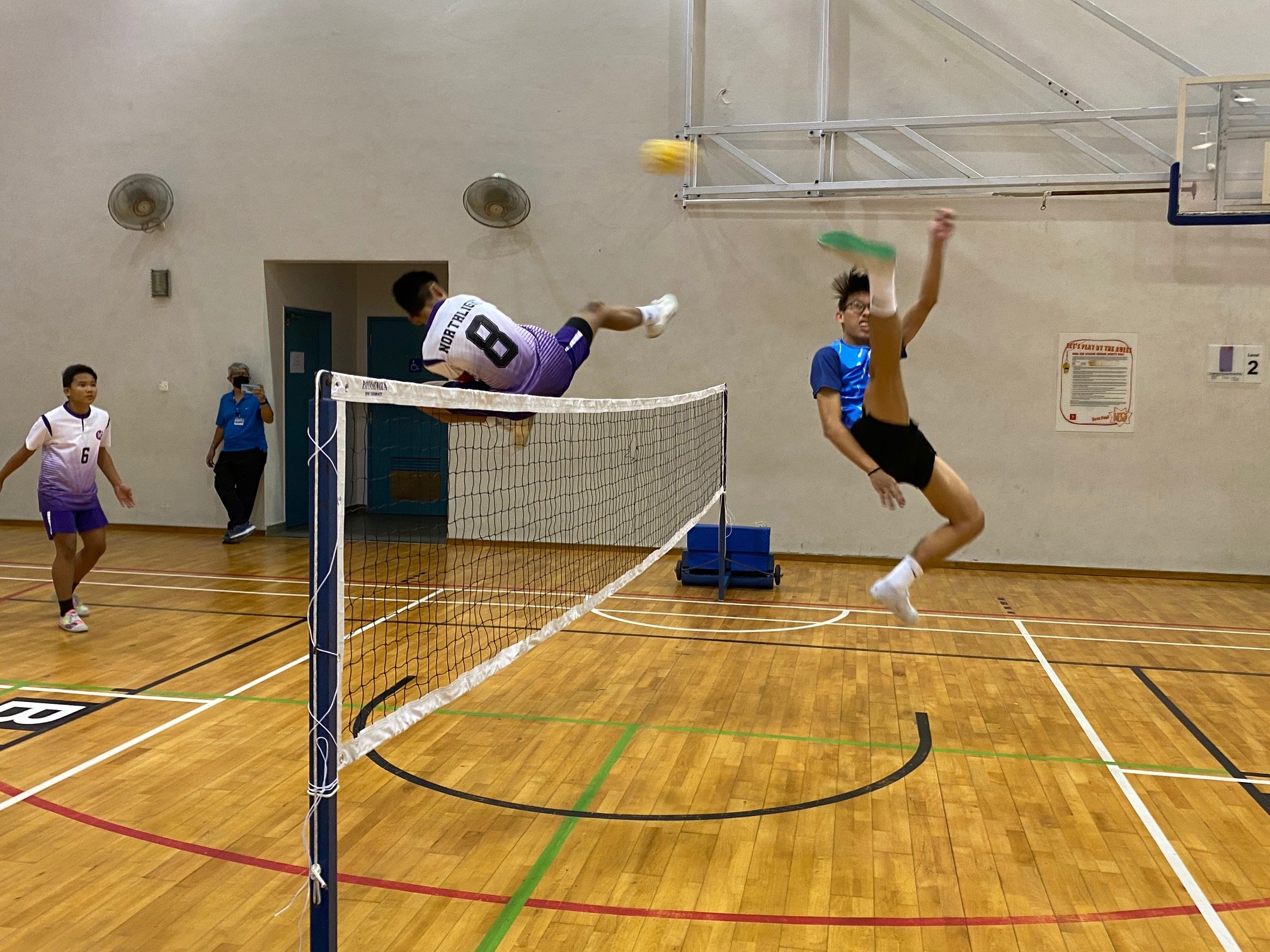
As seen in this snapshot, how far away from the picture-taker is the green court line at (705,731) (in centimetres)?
509

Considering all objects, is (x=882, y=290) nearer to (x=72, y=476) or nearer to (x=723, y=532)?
(x=723, y=532)

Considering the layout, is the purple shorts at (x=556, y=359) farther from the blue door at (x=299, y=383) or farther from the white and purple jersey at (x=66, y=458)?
the blue door at (x=299, y=383)

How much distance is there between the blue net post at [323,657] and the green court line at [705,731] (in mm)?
2865

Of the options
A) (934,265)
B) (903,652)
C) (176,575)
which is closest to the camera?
(934,265)

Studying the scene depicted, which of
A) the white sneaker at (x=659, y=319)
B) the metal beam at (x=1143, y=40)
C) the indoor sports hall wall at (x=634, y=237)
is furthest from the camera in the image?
the indoor sports hall wall at (x=634, y=237)

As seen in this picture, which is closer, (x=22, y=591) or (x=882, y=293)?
(x=882, y=293)

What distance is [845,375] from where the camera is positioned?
5039mm

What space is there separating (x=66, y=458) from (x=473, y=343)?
386 cm

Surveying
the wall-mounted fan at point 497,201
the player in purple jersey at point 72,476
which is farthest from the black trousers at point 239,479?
the player in purple jersey at point 72,476

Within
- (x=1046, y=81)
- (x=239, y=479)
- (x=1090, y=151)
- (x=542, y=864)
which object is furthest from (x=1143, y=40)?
(x=239, y=479)

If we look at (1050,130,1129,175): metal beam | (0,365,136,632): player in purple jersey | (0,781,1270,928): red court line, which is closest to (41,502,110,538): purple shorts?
(0,365,136,632): player in purple jersey

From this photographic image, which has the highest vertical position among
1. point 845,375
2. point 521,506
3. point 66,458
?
point 845,375

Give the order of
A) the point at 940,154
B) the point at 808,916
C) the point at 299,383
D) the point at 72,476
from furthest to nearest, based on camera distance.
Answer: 1. the point at 299,383
2. the point at 940,154
3. the point at 72,476
4. the point at 808,916

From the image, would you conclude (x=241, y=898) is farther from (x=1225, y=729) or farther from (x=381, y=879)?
(x=1225, y=729)
